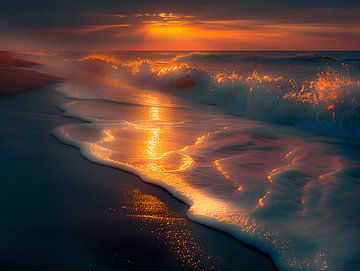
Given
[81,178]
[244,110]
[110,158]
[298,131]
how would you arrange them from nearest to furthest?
[81,178] < [110,158] < [298,131] < [244,110]

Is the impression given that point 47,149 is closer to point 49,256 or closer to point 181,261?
point 49,256

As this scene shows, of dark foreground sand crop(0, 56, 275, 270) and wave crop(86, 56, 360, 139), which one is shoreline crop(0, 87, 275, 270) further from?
wave crop(86, 56, 360, 139)

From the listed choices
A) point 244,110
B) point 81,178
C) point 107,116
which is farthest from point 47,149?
point 244,110

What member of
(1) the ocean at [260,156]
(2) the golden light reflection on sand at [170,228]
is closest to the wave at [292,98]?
(1) the ocean at [260,156]

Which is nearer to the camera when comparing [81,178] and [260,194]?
[260,194]

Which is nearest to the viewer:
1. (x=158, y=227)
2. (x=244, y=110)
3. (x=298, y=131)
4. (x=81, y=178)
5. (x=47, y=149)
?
(x=158, y=227)
